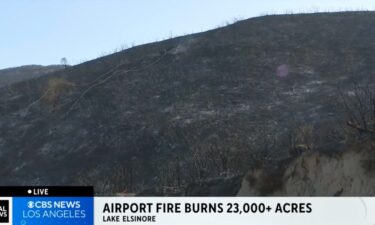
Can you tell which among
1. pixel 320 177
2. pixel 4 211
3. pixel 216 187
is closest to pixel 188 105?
pixel 216 187

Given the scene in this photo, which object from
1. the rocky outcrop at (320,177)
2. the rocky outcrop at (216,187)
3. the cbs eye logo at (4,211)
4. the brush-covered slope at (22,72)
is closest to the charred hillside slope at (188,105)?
the rocky outcrop at (216,187)

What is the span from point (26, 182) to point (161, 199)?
45.2ft

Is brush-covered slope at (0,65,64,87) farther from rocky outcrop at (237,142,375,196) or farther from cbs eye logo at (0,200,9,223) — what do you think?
cbs eye logo at (0,200,9,223)

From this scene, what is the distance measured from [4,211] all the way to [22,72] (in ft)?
181

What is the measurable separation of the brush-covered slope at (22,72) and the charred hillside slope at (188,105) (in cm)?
2054

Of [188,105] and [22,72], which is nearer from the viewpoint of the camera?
[188,105]

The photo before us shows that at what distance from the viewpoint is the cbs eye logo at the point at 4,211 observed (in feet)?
25.8

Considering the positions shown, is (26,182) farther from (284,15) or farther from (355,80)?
(284,15)

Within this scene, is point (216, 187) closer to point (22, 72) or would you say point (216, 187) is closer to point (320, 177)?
point (320, 177)

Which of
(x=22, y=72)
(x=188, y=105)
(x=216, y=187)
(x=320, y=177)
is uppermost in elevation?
(x=22, y=72)

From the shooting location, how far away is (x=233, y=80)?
25812 mm

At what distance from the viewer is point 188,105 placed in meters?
23.8

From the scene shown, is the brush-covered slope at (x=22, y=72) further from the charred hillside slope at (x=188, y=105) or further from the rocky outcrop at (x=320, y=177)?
the rocky outcrop at (x=320, y=177)

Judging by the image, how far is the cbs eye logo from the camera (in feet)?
25.8
